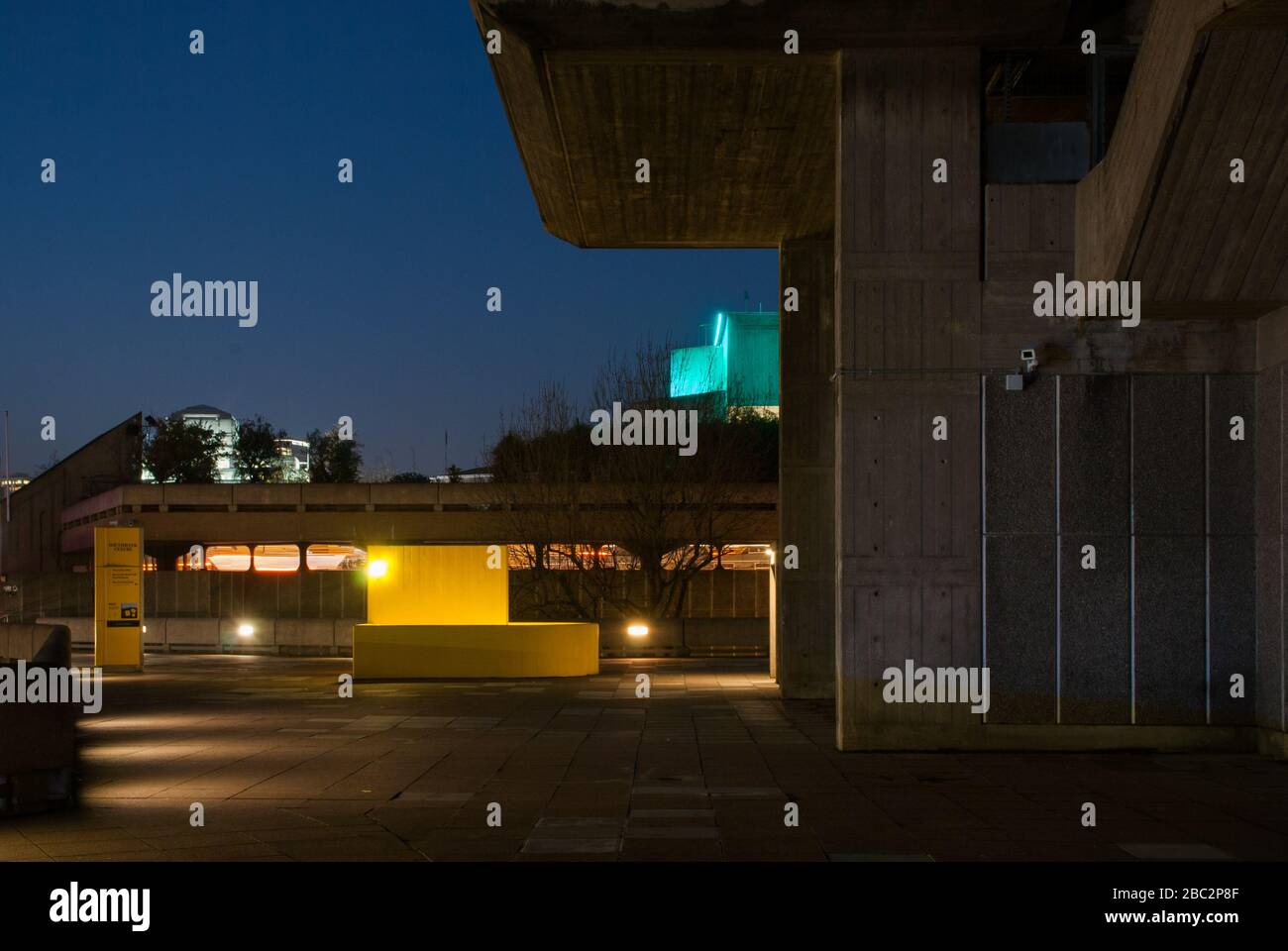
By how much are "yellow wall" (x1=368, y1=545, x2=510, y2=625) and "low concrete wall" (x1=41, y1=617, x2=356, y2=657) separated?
387 inches

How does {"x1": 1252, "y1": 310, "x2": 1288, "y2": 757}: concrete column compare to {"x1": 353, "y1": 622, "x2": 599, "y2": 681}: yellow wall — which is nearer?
{"x1": 1252, "y1": 310, "x2": 1288, "y2": 757}: concrete column

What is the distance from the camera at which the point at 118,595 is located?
2862 centimetres

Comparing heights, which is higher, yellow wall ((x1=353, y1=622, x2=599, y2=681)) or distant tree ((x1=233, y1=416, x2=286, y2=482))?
distant tree ((x1=233, y1=416, x2=286, y2=482))

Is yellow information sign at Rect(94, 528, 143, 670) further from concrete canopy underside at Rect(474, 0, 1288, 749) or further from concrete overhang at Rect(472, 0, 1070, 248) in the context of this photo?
concrete canopy underside at Rect(474, 0, 1288, 749)

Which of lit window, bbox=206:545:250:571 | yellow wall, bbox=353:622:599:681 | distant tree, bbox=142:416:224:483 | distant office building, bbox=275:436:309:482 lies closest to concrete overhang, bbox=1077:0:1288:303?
yellow wall, bbox=353:622:599:681

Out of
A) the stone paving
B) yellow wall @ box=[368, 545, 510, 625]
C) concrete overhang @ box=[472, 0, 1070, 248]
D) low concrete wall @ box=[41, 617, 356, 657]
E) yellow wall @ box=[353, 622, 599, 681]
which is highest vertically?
concrete overhang @ box=[472, 0, 1070, 248]

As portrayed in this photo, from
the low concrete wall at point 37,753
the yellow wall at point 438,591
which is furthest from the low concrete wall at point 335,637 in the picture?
the low concrete wall at point 37,753

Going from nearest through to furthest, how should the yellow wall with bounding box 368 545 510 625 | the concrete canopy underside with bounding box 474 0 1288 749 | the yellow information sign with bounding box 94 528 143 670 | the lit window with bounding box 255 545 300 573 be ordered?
the concrete canopy underside with bounding box 474 0 1288 749 < the yellow wall with bounding box 368 545 510 625 < the yellow information sign with bounding box 94 528 143 670 < the lit window with bounding box 255 545 300 573

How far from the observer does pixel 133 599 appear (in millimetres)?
28781

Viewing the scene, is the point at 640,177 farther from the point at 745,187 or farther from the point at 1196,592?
the point at 1196,592

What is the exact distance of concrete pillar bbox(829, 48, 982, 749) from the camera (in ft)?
48.9

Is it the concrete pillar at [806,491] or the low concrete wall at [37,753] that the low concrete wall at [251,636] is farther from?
the low concrete wall at [37,753]

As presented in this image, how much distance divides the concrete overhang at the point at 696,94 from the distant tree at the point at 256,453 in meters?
68.7
